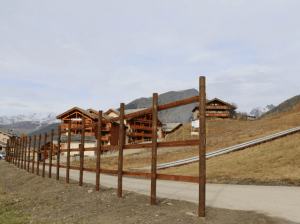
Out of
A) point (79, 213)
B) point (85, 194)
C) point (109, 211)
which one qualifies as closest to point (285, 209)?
point (109, 211)

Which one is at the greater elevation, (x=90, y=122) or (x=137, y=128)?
(x=90, y=122)

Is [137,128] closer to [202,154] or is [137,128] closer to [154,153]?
[154,153]

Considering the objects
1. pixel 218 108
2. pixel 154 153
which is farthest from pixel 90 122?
pixel 154 153

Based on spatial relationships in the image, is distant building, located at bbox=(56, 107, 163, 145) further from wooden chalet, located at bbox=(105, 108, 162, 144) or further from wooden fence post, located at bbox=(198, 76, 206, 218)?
wooden fence post, located at bbox=(198, 76, 206, 218)

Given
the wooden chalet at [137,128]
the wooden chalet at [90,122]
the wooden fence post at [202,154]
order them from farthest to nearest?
1. the wooden chalet at [137,128]
2. the wooden chalet at [90,122]
3. the wooden fence post at [202,154]

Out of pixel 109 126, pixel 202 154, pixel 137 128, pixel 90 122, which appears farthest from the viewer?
pixel 137 128

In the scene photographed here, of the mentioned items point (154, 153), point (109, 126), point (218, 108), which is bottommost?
point (154, 153)

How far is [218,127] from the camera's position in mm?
43656

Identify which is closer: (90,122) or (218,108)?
(90,122)

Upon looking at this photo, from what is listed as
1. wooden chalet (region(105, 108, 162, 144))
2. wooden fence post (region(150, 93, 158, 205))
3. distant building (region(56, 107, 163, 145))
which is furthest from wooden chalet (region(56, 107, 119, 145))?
wooden fence post (region(150, 93, 158, 205))

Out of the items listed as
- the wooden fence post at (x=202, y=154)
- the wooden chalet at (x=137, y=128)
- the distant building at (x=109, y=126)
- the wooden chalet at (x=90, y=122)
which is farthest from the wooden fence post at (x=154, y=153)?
the wooden chalet at (x=137, y=128)

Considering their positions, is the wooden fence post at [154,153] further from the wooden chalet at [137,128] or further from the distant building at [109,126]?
the wooden chalet at [137,128]

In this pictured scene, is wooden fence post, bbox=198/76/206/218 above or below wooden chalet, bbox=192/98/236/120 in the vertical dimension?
below

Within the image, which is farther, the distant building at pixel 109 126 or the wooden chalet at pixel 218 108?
the wooden chalet at pixel 218 108
